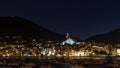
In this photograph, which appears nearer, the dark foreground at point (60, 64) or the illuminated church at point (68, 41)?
the dark foreground at point (60, 64)

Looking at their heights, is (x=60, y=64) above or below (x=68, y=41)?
below

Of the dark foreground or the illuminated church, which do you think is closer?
the dark foreground

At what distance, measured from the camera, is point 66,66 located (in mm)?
55281

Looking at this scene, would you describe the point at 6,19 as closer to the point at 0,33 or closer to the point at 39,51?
the point at 0,33

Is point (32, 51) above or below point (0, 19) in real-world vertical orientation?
below

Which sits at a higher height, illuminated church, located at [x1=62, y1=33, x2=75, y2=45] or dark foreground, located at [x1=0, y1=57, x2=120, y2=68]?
illuminated church, located at [x1=62, y1=33, x2=75, y2=45]

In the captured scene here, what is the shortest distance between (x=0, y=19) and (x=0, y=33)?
23.9 ft

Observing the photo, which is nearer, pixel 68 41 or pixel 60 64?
pixel 60 64

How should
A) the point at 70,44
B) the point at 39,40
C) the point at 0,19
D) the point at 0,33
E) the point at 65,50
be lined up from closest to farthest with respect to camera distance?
the point at 0,33 → the point at 0,19 → the point at 39,40 → the point at 65,50 → the point at 70,44

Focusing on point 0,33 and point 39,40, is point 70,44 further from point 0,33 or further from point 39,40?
point 0,33

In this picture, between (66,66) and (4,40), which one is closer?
(66,66)

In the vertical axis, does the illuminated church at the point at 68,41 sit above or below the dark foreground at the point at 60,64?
above

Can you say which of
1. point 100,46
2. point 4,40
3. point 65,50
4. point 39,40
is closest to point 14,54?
point 4,40

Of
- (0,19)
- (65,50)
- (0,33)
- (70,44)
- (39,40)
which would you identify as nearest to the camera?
(0,33)
